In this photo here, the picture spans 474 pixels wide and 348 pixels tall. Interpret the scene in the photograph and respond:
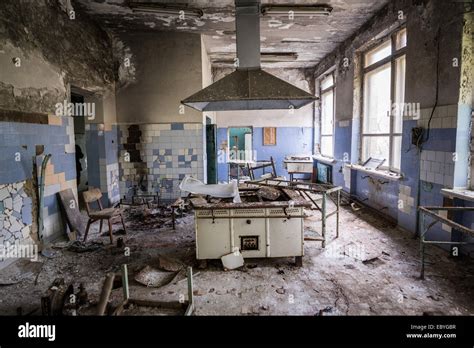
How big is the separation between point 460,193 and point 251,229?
2565 millimetres

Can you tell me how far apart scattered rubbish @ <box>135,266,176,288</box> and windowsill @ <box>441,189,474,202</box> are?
3.55m

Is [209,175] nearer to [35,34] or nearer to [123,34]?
[123,34]

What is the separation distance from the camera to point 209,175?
755 centimetres

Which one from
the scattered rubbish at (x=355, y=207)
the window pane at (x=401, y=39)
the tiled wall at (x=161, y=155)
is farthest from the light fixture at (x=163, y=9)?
the scattered rubbish at (x=355, y=207)

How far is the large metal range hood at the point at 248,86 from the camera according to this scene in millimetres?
3402

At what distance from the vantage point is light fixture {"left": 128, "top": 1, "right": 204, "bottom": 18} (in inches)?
197

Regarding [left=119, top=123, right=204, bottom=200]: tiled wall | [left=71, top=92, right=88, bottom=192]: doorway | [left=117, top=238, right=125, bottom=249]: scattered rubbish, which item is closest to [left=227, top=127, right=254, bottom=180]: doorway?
[left=119, top=123, right=204, bottom=200]: tiled wall

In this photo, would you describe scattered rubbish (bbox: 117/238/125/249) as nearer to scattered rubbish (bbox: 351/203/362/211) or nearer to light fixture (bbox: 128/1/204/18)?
light fixture (bbox: 128/1/204/18)

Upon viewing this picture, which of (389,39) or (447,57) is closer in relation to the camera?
(447,57)

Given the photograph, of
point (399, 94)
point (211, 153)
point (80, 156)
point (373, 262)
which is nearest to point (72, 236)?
point (80, 156)

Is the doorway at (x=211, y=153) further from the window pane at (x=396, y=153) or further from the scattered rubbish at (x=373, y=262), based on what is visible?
the scattered rubbish at (x=373, y=262)

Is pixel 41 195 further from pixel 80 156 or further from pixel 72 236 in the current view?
pixel 80 156

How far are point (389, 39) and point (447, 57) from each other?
6.52 ft
